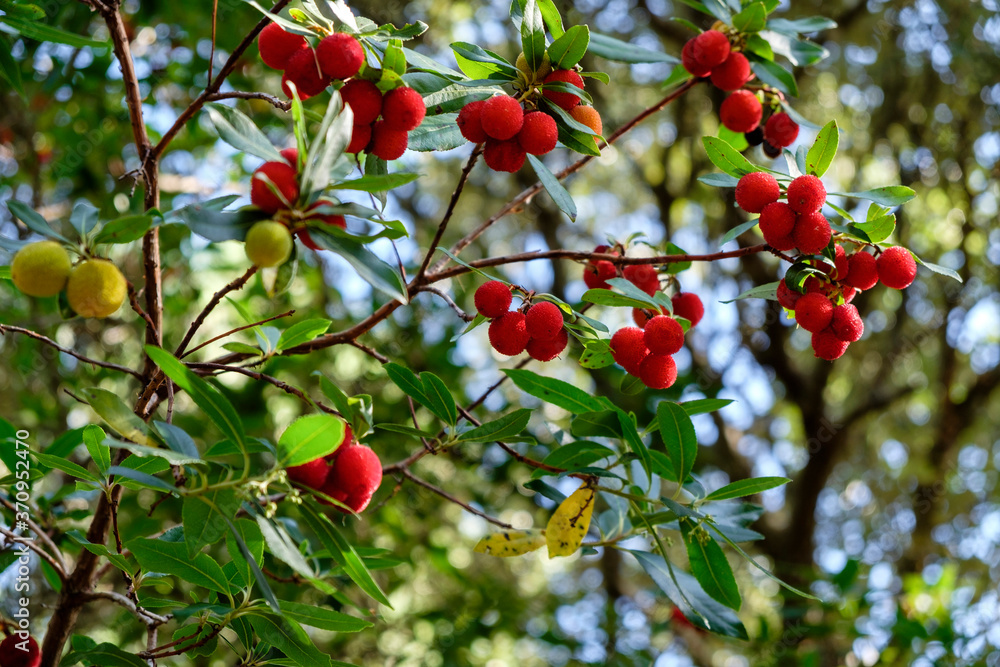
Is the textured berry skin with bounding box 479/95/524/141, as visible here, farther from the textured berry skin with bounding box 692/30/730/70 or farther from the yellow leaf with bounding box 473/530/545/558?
the yellow leaf with bounding box 473/530/545/558

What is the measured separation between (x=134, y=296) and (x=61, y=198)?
232cm

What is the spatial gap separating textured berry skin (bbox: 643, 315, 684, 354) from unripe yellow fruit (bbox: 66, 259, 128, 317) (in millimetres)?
799

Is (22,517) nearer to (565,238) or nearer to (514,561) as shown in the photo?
(565,238)

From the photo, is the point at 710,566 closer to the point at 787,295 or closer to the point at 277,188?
the point at 787,295

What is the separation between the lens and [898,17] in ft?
15.9

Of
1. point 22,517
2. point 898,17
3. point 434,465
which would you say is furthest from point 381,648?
point 898,17

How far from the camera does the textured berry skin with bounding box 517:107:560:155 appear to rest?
4.04 ft

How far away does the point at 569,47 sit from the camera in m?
1.26

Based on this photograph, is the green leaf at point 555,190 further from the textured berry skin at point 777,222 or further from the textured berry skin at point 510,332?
the textured berry skin at point 777,222

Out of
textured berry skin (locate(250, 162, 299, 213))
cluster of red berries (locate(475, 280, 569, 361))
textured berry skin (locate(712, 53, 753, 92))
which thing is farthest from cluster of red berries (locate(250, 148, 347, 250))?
textured berry skin (locate(712, 53, 753, 92))

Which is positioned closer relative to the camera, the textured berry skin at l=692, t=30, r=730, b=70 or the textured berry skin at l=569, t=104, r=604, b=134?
the textured berry skin at l=569, t=104, r=604, b=134

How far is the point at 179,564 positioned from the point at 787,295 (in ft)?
3.61

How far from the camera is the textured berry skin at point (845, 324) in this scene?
4.28 feet

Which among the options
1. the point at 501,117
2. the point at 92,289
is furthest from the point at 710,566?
the point at 92,289
